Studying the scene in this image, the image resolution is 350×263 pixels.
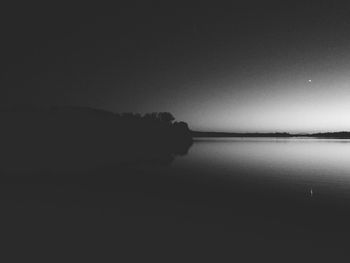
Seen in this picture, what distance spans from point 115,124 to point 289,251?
14262cm

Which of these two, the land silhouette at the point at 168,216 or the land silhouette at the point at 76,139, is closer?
the land silhouette at the point at 168,216

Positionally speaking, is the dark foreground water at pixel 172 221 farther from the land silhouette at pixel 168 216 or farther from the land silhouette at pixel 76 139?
the land silhouette at pixel 76 139

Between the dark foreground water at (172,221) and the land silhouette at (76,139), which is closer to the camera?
the dark foreground water at (172,221)

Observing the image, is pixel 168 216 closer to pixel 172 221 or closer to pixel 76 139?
pixel 172 221

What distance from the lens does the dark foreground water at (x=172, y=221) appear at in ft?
45.9

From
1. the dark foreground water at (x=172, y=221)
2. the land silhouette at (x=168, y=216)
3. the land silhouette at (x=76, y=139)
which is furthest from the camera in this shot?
the land silhouette at (x=76, y=139)

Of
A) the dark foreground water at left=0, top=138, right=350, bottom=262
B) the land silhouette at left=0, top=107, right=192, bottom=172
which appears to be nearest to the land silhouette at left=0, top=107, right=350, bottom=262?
the dark foreground water at left=0, top=138, right=350, bottom=262

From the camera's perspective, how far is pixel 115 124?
501 ft

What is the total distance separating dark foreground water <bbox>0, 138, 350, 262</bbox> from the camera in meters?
14.0

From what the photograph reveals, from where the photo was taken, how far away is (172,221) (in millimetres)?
19703

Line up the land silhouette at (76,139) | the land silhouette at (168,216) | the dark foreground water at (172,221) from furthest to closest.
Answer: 1. the land silhouette at (76,139)
2. the land silhouette at (168,216)
3. the dark foreground water at (172,221)

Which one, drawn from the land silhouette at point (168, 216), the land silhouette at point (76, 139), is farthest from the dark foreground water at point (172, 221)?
the land silhouette at point (76, 139)

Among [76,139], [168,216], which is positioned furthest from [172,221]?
[76,139]

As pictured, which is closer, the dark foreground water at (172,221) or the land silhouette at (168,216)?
the dark foreground water at (172,221)
